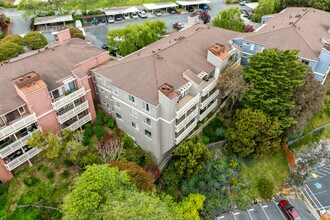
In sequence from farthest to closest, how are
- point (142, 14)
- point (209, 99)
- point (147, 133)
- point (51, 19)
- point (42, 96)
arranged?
1. point (142, 14)
2. point (51, 19)
3. point (209, 99)
4. point (147, 133)
5. point (42, 96)

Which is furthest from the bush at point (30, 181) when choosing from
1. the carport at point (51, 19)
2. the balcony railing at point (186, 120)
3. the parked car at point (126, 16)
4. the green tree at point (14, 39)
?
the parked car at point (126, 16)

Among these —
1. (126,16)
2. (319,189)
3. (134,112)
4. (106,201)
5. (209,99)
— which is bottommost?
(319,189)

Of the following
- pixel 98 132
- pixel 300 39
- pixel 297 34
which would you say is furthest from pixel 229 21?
pixel 98 132

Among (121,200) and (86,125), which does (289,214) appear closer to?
(121,200)

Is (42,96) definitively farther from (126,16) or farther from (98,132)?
(126,16)

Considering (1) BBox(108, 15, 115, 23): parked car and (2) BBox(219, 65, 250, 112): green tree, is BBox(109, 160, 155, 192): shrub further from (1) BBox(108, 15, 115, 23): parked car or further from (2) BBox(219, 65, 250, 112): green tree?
(1) BBox(108, 15, 115, 23): parked car

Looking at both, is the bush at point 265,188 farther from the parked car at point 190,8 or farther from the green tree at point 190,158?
the parked car at point 190,8

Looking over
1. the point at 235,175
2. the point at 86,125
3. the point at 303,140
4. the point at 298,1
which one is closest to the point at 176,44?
the point at 86,125
